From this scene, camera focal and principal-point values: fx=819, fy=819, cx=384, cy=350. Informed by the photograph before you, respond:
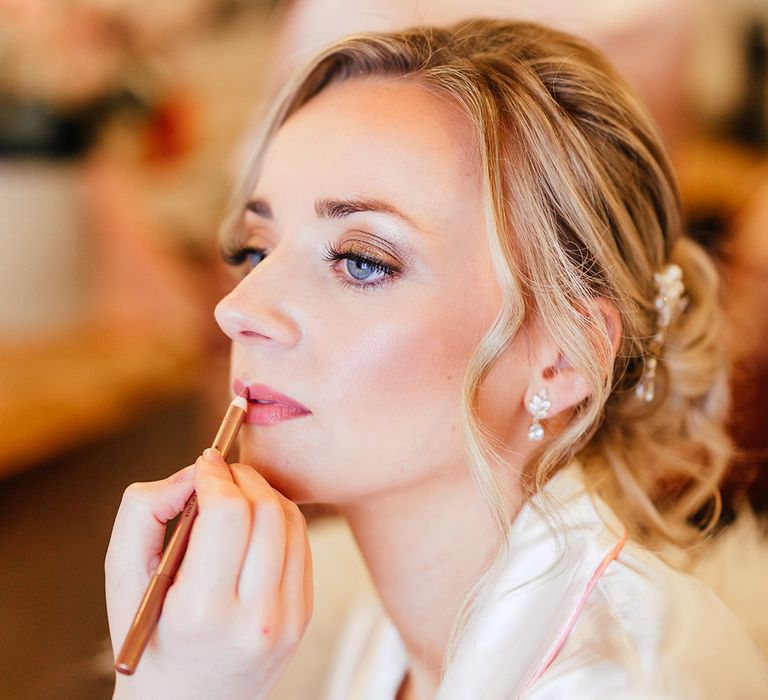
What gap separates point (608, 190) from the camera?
0.79m

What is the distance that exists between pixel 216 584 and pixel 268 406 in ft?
0.61

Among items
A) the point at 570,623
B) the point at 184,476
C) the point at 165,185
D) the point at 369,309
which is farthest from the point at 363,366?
the point at 165,185

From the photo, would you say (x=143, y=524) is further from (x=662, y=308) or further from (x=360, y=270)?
(x=662, y=308)

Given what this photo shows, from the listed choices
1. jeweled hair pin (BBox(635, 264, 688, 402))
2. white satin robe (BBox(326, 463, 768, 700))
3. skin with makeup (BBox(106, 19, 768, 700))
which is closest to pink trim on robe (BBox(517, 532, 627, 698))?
white satin robe (BBox(326, 463, 768, 700))

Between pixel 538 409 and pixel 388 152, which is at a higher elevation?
pixel 388 152

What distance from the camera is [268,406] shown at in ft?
2.40

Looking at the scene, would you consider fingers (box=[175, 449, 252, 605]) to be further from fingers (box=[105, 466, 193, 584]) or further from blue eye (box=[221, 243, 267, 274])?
blue eye (box=[221, 243, 267, 274])

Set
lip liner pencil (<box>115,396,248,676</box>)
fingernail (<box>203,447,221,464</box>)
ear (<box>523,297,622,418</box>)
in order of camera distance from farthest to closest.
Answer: ear (<box>523,297,622,418</box>) → fingernail (<box>203,447,221,464</box>) → lip liner pencil (<box>115,396,248,676</box>)

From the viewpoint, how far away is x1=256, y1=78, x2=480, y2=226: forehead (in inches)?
28.8

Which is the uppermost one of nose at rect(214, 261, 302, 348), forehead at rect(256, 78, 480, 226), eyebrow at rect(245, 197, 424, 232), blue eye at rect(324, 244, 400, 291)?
forehead at rect(256, 78, 480, 226)

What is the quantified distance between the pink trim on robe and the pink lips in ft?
0.94

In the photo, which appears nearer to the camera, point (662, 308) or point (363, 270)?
point (363, 270)

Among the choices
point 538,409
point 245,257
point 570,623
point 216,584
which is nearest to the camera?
point 216,584

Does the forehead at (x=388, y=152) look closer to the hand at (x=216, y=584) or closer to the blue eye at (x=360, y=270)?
the blue eye at (x=360, y=270)
